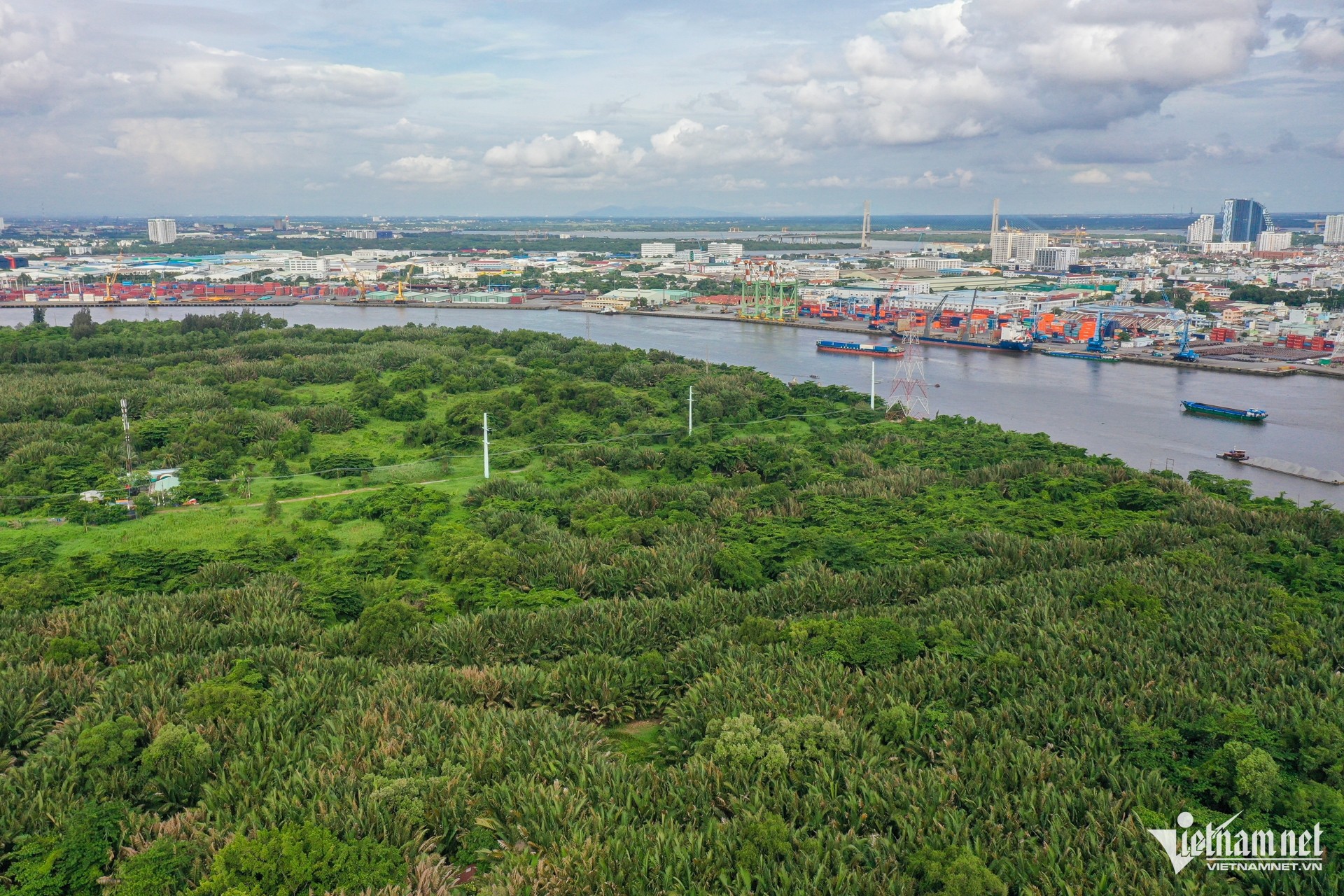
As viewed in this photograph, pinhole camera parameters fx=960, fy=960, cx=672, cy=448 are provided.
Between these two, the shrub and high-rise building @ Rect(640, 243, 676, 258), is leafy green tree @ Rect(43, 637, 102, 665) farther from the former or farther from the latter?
high-rise building @ Rect(640, 243, 676, 258)

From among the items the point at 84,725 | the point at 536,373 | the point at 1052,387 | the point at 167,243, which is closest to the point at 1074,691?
the point at 84,725

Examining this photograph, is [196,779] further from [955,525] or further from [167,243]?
[167,243]

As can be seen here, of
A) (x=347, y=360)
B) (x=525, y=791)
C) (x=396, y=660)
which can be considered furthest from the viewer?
(x=347, y=360)

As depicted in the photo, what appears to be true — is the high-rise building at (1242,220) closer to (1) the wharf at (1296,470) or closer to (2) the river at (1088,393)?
(2) the river at (1088,393)

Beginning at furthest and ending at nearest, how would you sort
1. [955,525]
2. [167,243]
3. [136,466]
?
[167,243] < [136,466] < [955,525]

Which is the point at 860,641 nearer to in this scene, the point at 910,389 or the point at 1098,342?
the point at 910,389
